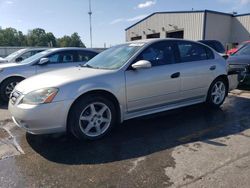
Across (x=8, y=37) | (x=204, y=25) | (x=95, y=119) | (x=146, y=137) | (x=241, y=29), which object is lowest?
(x=146, y=137)

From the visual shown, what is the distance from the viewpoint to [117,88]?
13.7 feet

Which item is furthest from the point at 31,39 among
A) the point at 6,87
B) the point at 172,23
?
the point at 6,87

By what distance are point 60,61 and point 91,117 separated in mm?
4415

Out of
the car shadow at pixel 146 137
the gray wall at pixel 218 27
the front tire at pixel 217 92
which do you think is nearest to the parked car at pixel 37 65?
the car shadow at pixel 146 137

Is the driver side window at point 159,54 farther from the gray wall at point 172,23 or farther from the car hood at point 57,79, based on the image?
the gray wall at point 172,23

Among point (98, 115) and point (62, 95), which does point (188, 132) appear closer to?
point (98, 115)

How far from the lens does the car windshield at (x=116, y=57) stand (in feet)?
14.9

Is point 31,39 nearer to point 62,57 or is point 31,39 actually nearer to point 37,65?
point 62,57

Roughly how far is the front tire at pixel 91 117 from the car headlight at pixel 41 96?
0.36m

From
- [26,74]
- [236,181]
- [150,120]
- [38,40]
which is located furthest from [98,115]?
[38,40]

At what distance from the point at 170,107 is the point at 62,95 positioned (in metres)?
2.15

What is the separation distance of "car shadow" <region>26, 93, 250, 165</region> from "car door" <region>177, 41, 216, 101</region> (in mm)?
509

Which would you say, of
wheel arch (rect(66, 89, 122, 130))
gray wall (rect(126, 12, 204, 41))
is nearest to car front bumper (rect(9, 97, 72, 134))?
wheel arch (rect(66, 89, 122, 130))

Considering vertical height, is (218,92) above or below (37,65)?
below
